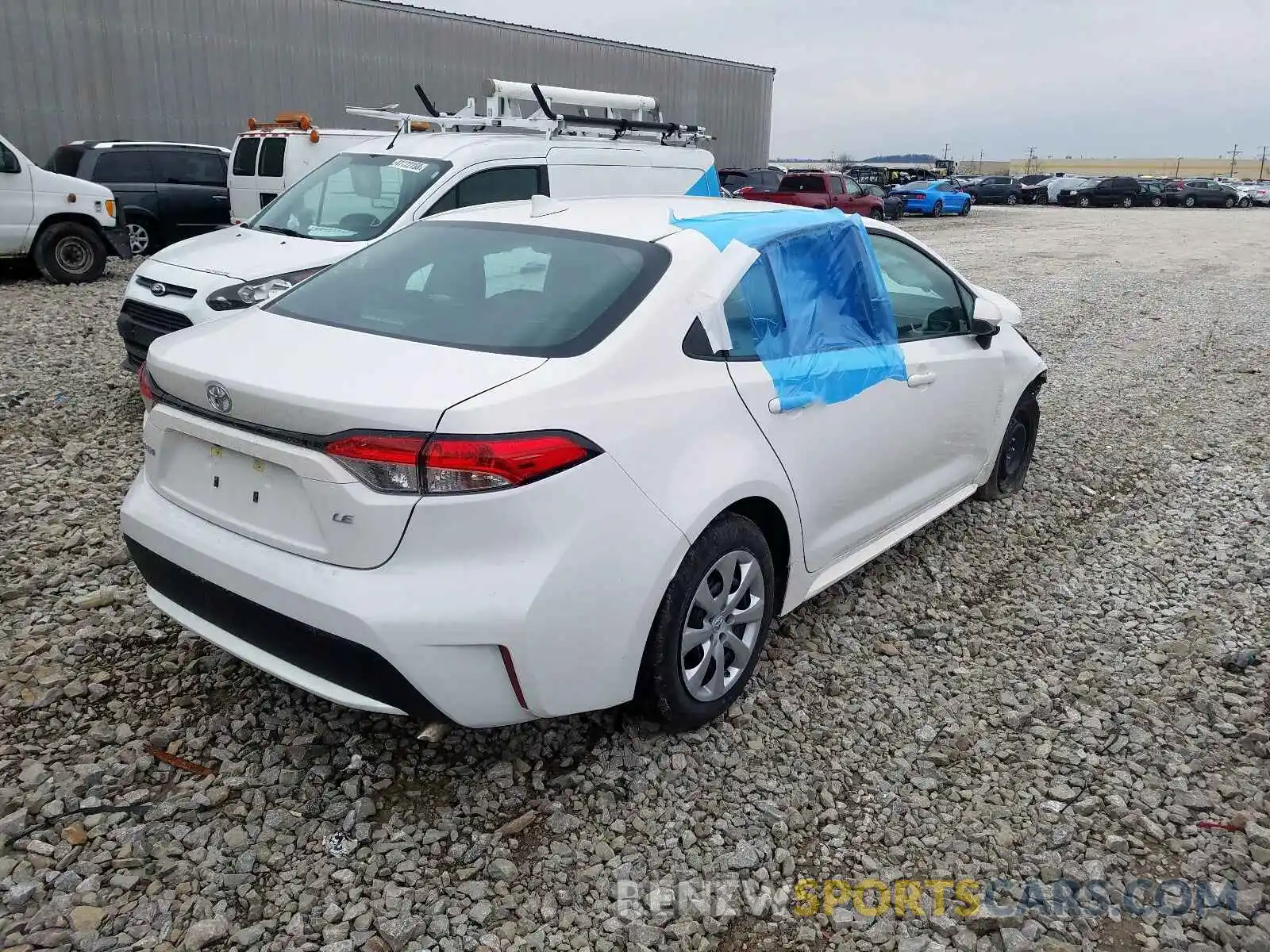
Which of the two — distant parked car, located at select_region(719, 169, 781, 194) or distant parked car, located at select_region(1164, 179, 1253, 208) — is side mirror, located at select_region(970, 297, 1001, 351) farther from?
distant parked car, located at select_region(1164, 179, 1253, 208)

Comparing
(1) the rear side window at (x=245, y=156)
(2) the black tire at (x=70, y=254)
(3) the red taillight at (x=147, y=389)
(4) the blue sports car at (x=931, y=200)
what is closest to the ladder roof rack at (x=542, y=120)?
(1) the rear side window at (x=245, y=156)

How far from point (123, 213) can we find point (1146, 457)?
40.2ft

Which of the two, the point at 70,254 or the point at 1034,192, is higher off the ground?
the point at 1034,192

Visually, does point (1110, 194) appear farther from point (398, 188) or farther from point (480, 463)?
point (480, 463)

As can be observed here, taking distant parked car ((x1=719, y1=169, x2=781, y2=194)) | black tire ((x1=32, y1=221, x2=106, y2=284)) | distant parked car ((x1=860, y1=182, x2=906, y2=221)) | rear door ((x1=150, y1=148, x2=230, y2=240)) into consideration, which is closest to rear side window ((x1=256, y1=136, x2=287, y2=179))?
black tire ((x1=32, y1=221, x2=106, y2=284))

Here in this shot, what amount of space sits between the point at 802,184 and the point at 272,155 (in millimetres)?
16501

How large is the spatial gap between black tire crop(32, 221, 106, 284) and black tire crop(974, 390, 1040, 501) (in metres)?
10.5

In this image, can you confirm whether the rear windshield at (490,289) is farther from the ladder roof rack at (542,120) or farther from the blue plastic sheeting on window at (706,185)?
the blue plastic sheeting on window at (706,185)

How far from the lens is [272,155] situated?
34.8 feet

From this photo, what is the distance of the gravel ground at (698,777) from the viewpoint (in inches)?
99.0

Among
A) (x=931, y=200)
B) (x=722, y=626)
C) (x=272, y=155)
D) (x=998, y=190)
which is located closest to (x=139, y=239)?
(x=272, y=155)

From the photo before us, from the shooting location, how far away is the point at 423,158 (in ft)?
24.9

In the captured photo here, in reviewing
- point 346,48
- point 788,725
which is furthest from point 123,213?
point 788,725

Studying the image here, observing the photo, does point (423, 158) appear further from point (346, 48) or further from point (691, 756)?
point (346, 48)
